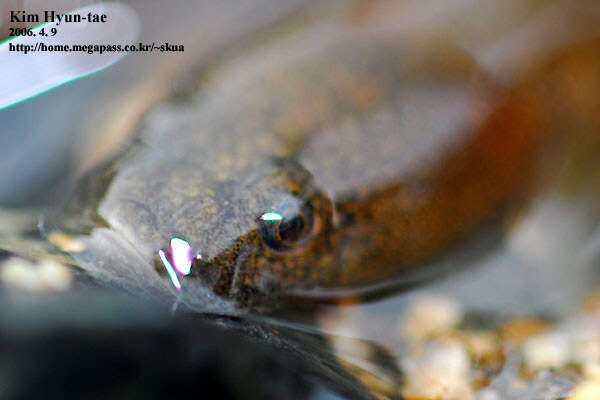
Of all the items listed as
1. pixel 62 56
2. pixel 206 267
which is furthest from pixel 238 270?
pixel 62 56

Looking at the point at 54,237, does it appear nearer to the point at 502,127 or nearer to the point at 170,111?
the point at 170,111

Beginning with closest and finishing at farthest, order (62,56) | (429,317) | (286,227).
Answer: (286,227)
(429,317)
(62,56)

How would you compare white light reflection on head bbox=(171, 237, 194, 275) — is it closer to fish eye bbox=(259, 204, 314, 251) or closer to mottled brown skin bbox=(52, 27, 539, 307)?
mottled brown skin bbox=(52, 27, 539, 307)

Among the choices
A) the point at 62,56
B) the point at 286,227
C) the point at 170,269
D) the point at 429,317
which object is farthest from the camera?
the point at 62,56

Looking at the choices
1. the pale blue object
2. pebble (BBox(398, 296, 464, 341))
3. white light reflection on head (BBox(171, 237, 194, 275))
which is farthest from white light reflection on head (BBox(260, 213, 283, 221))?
the pale blue object

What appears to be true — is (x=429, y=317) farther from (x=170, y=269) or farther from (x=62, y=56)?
(x=62, y=56)

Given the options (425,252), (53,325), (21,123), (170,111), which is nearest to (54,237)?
(53,325)

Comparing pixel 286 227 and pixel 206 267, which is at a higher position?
pixel 286 227
